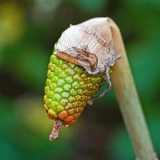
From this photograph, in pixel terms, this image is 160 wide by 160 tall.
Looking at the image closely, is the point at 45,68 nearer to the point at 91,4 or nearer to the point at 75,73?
the point at 91,4

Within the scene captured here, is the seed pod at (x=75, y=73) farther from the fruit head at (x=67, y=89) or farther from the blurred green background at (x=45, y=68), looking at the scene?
the blurred green background at (x=45, y=68)

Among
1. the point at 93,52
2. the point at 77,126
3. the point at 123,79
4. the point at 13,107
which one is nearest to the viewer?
the point at 93,52

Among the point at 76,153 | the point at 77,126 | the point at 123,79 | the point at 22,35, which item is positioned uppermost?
the point at 123,79


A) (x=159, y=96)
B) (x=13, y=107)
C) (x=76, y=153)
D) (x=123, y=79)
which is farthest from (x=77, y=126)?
(x=123, y=79)

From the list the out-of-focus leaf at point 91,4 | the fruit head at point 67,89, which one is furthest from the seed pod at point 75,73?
the out-of-focus leaf at point 91,4

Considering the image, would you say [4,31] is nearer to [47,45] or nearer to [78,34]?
[47,45]

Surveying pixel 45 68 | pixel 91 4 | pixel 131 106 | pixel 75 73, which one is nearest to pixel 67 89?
pixel 75 73

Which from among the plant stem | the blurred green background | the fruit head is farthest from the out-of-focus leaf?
the fruit head
